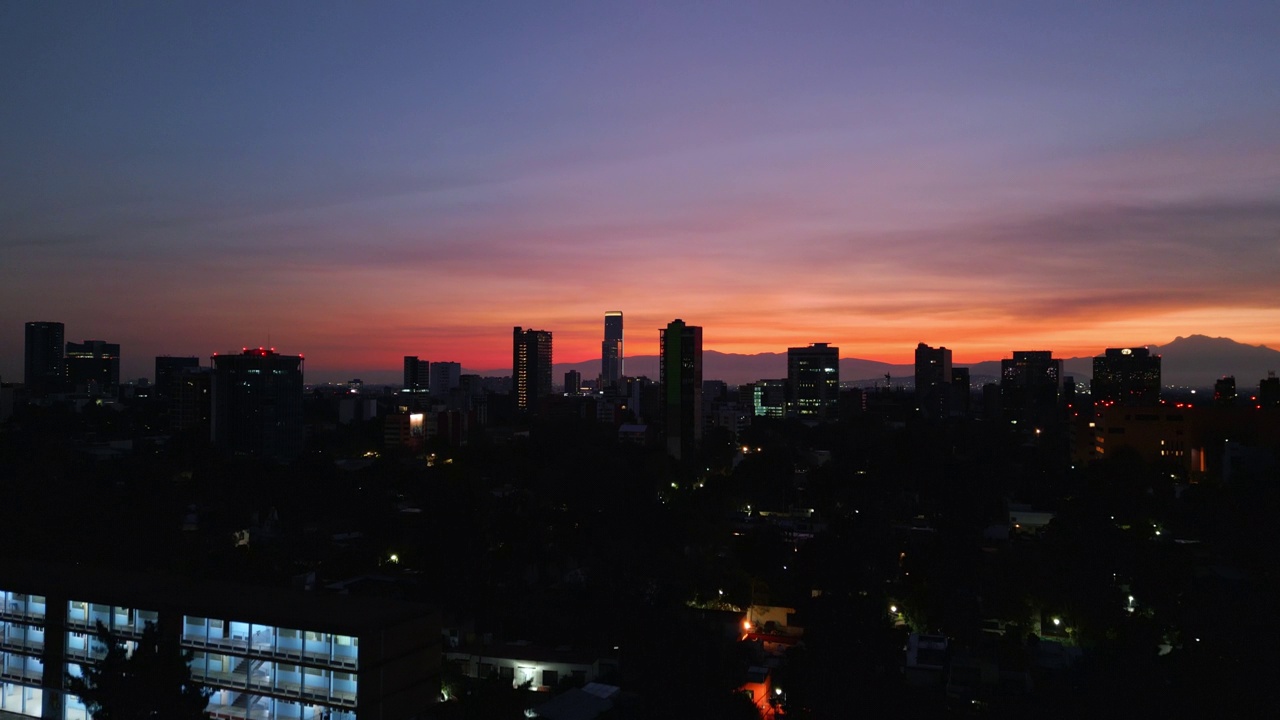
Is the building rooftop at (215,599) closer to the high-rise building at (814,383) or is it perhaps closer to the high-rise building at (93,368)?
the high-rise building at (814,383)

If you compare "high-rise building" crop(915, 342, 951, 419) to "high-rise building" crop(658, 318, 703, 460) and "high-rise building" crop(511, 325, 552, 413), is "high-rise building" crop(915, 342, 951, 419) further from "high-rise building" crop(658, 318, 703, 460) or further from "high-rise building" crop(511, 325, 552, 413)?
"high-rise building" crop(658, 318, 703, 460)

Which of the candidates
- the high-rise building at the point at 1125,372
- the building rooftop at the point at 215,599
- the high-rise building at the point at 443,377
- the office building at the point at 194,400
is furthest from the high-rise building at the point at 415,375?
the building rooftop at the point at 215,599

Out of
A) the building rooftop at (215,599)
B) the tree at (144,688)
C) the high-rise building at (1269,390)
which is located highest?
the high-rise building at (1269,390)

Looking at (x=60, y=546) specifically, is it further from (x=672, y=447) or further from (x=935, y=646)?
(x=672, y=447)

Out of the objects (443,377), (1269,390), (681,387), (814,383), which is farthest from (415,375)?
(1269,390)

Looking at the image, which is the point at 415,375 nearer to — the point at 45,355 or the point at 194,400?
the point at 45,355

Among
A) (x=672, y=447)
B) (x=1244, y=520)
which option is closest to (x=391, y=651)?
(x=1244, y=520)

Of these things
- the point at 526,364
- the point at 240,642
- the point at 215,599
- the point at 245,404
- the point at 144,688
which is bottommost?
the point at 144,688
